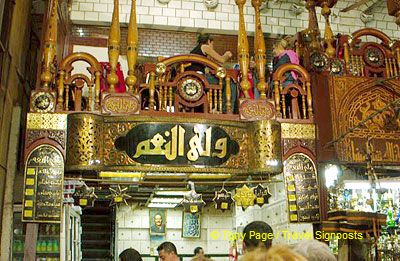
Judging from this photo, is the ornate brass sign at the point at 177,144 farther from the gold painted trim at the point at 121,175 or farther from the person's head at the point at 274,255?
the person's head at the point at 274,255

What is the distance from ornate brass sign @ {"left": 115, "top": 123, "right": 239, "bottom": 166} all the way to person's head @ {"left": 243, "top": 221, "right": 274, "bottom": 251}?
209 centimetres

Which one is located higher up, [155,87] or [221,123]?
[155,87]

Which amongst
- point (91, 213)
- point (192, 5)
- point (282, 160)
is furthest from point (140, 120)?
point (91, 213)

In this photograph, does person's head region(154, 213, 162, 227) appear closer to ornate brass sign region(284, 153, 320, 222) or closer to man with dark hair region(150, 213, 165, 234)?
man with dark hair region(150, 213, 165, 234)

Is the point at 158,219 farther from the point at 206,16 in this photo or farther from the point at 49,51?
the point at 49,51

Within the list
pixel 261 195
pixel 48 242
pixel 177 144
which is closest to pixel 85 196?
pixel 48 242

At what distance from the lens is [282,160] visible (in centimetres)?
589

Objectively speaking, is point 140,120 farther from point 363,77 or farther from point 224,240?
point 224,240

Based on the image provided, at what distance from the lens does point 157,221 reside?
1133cm

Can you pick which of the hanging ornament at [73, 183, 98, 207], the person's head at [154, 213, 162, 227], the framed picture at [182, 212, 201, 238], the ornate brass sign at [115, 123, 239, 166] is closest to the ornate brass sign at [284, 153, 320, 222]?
the ornate brass sign at [115, 123, 239, 166]

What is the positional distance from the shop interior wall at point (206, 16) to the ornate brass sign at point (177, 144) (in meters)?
4.35

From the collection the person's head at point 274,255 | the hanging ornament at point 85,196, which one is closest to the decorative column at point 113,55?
the hanging ornament at point 85,196

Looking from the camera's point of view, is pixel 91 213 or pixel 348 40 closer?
pixel 348 40

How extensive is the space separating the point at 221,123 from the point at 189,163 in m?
0.63
